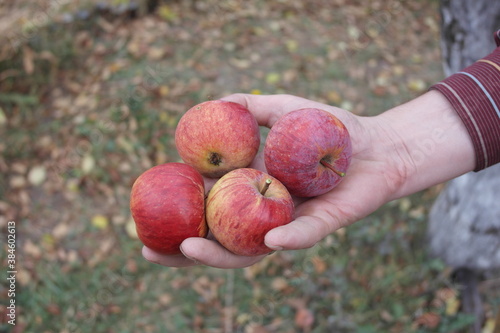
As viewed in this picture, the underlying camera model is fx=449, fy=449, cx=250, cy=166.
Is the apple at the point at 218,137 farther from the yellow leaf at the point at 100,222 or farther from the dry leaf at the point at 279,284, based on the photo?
the yellow leaf at the point at 100,222

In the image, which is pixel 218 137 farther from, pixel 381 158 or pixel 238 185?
pixel 381 158

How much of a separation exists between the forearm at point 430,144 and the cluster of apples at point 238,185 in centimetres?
51

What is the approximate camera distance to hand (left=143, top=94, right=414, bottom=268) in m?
1.99

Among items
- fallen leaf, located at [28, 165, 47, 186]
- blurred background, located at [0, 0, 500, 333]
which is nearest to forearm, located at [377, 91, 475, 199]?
blurred background, located at [0, 0, 500, 333]

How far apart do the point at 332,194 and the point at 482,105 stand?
3.02 ft

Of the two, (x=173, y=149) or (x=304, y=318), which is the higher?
(x=173, y=149)

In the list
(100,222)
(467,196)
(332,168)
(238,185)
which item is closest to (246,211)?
(238,185)

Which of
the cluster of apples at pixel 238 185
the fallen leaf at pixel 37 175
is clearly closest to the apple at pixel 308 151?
the cluster of apples at pixel 238 185

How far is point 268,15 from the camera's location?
613cm

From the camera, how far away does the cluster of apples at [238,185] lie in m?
2.04

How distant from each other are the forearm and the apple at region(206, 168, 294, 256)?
0.81m

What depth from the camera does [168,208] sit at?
2084 mm

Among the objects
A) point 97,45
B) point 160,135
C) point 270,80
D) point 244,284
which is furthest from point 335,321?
point 97,45

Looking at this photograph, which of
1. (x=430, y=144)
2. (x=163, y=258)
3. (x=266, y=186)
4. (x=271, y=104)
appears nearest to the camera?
(x=266, y=186)
